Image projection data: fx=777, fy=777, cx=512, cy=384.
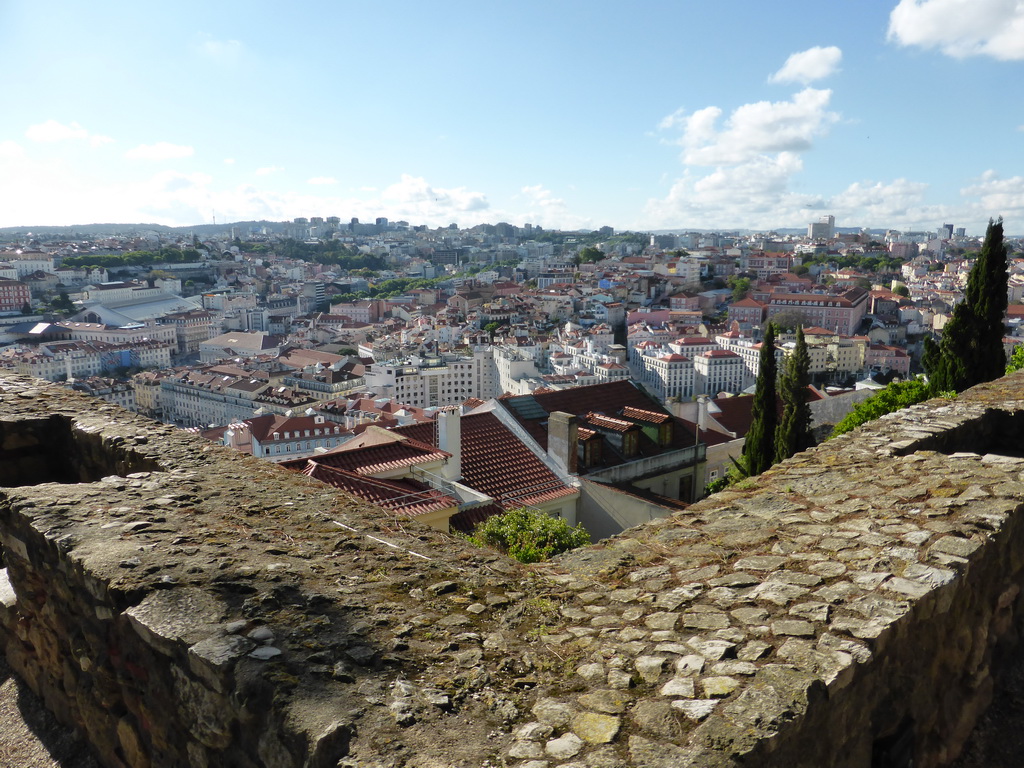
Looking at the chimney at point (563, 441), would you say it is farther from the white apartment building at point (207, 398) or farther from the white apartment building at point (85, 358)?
the white apartment building at point (85, 358)

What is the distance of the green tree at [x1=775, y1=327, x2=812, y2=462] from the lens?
42.7 ft

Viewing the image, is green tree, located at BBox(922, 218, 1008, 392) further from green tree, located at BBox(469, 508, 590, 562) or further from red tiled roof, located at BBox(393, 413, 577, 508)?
green tree, located at BBox(469, 508, 590, 562)

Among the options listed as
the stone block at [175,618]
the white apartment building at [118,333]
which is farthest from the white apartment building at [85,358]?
the stone block at [175,618]

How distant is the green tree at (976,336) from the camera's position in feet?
37.1

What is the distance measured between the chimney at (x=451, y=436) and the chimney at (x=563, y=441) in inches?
59.0

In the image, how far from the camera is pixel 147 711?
225 cm

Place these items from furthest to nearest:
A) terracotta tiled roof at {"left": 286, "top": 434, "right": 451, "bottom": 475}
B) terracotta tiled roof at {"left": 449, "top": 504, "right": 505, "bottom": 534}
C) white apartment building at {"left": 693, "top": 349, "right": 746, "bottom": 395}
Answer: white apartment building at {"left": 693, "top": 349, "right": 746, "bottom": 395} → terracotta tiled roof at {"left": 449, "top": 504, "right": 505, "bottom": 534} → terracotta tiled roof at {"left": 286, "top": 434, "right": 451, "bottom": 475}

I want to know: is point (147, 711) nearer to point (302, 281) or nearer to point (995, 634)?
point (995, 634)

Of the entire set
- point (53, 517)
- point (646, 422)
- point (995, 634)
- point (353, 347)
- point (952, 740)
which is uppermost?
point (53, 517)

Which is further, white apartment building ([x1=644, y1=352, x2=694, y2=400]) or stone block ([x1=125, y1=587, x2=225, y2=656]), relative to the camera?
white apartment building ([x1=644, y1=352, x2=694, y2=400])

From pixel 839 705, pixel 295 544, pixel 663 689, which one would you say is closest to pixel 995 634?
pixel 839 705

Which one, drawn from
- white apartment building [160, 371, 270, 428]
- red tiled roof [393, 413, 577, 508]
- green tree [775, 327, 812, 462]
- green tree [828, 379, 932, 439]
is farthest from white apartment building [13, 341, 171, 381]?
green tree [828, 379, 932, 439]

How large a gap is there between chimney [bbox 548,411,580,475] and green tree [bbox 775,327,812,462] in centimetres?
327

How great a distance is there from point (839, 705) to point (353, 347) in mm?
97741
